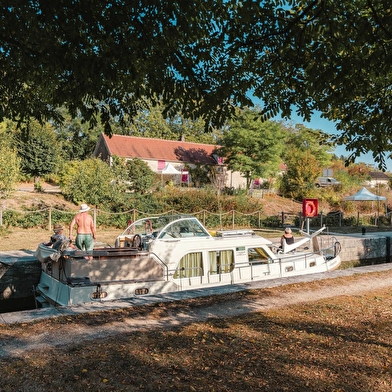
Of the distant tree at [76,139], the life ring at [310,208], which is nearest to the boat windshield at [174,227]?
the life ring at [310,208]

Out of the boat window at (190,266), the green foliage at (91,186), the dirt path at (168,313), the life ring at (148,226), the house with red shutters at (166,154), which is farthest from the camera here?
the house with red shutters at (166,154)

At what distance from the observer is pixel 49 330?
5.46m

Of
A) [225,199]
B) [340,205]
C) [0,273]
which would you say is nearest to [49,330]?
[0,273]

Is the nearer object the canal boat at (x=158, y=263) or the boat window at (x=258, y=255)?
the canal boat at (x=158, y=263)

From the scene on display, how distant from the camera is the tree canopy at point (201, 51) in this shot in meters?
5.23

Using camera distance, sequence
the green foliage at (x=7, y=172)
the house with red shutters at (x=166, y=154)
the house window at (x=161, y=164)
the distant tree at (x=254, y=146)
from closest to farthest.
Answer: the green foliage at (x=7, y=172)
the distant tree at (x=254, y=146)
the house with red shutters at (x=166, y=154)
the house window at (x=161, y=164)

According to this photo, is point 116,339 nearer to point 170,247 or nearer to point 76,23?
point 76,23

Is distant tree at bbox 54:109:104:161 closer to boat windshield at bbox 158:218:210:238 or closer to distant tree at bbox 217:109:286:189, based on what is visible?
→ distant tree at bbox 217:109:286:189

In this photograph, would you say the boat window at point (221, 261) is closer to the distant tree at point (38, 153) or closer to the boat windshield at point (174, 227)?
the boat windshield at point (174, 227)

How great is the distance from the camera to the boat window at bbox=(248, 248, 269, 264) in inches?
461

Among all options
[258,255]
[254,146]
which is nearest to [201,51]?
[258,255]

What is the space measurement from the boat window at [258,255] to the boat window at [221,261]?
0.71m

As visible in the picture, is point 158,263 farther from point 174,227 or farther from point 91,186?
point 91,186

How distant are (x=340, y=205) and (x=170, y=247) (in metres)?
28.3
